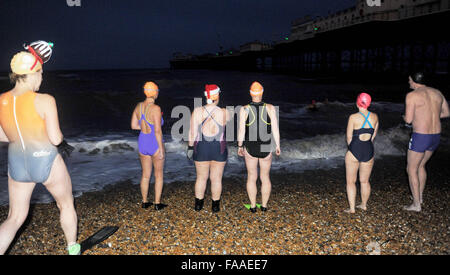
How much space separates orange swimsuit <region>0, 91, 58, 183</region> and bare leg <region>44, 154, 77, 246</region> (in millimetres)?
66

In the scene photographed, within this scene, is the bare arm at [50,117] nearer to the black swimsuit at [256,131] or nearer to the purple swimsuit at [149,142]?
the purple swimsuit at [149,142]

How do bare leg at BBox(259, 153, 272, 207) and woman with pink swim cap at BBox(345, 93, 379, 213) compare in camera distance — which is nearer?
woman with pink swim cap at BBox(345, 93, 379, 213)

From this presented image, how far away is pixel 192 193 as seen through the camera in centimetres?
575

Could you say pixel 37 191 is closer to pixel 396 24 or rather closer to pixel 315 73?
pixel 396 24

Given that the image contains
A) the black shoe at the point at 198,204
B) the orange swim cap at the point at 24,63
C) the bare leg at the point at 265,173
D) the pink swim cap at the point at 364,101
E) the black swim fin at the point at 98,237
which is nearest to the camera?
the orange swim cap at the point at 24,63

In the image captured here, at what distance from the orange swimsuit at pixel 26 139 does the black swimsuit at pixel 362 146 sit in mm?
3947

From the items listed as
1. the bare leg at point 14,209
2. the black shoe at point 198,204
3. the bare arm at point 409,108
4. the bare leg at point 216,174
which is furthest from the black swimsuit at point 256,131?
the bare leg at point 14,209

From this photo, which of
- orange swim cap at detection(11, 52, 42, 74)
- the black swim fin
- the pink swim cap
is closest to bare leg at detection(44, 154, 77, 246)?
the black swim fin

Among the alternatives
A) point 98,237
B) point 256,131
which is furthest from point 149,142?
point 256,131

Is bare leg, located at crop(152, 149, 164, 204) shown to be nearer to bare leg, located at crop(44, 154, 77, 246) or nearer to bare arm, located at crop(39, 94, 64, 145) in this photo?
bare leg, located at crop(44, 154, 77, 246)

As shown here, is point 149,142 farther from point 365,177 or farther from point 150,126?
point 365,177

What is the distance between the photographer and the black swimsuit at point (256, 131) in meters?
4.22

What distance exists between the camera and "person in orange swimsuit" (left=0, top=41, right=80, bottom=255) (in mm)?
2715

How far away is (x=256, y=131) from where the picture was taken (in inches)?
168
